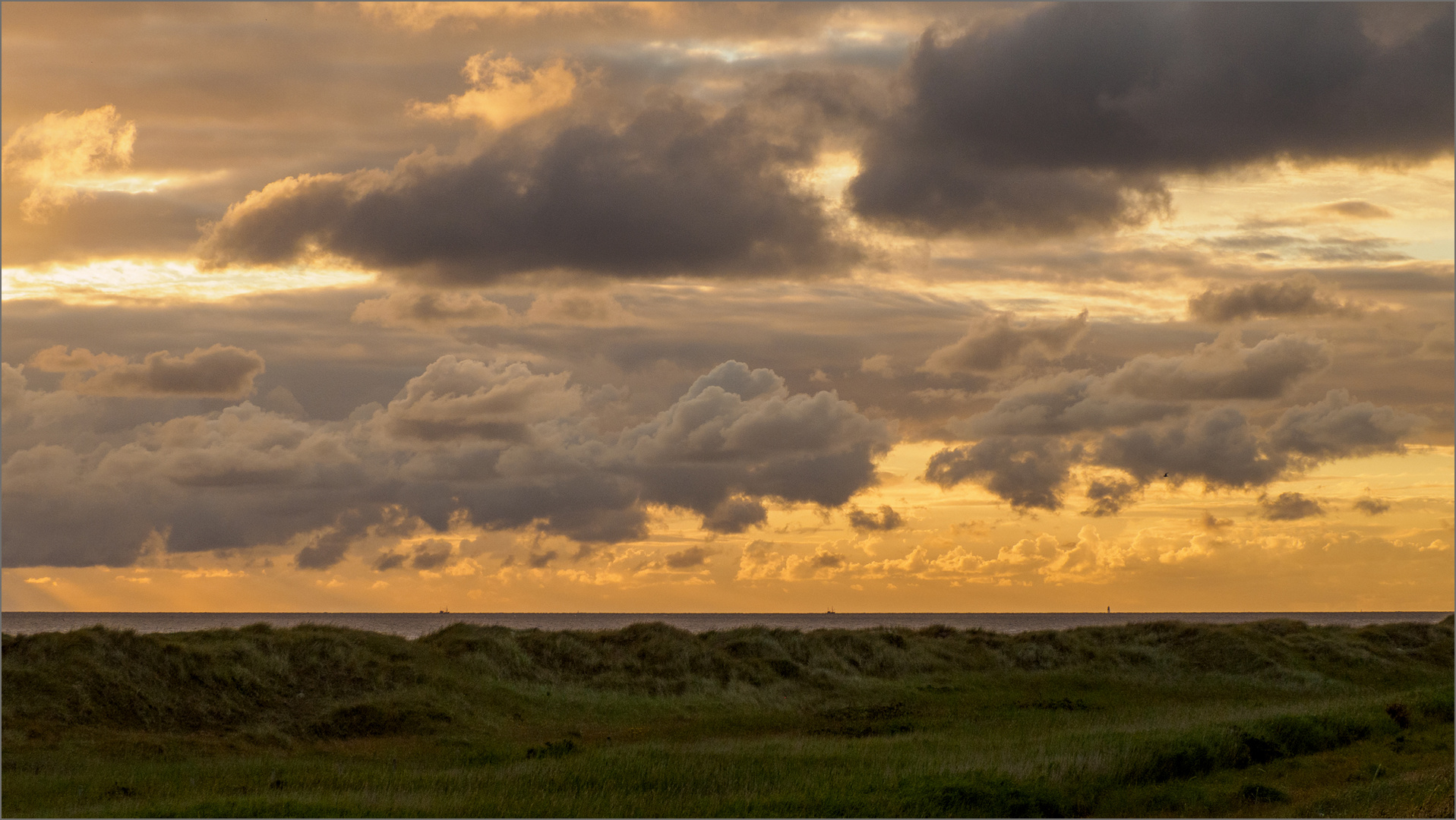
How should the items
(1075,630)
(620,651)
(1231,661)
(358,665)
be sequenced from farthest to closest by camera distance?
(1075,630), (1231,661), (620,651), (358,665)

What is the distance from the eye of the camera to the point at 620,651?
54500 millimetres

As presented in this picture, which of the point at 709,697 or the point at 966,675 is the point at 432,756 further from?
the point at 966,675

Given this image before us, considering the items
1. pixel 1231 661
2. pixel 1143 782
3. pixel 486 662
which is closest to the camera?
pixel 1143 782

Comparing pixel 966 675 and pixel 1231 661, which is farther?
pixel 1231 661

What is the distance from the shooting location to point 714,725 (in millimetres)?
44719

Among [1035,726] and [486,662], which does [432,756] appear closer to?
[486,662]

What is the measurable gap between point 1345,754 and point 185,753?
3635 centimetres

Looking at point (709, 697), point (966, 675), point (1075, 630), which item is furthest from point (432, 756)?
point (1075, 630)

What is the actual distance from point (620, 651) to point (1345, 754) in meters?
29.7

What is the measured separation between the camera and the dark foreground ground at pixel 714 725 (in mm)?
28859

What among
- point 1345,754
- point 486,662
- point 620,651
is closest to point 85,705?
point 486,662

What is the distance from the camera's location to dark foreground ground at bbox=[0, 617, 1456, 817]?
2886 cm

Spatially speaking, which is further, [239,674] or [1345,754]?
[239,674]

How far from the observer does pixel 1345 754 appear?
3862 cm
